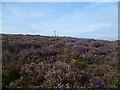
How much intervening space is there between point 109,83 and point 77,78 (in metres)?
1.04

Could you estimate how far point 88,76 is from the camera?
5.04 meters

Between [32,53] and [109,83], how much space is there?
4.43 metres

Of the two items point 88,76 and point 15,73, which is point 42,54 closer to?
point 15,73

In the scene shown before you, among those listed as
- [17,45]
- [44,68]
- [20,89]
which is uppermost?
[17,45]

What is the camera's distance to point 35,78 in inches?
192

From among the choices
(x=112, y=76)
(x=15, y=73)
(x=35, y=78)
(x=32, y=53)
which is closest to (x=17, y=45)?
(x=32, y=53)

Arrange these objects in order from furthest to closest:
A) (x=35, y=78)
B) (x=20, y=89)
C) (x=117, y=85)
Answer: (x=35, y=78) < (x=117, y=85) < (x=20, y=89)

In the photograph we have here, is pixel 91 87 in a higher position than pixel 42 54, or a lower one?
lower

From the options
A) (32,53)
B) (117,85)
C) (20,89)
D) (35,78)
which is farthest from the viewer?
(32,53)

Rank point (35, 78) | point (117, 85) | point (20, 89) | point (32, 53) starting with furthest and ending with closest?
point (32, 53) → point (35, 78) → point (117, 85) → point (20, 89)

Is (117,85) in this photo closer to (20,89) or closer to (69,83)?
(69,83)

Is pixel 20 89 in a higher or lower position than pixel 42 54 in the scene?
lower

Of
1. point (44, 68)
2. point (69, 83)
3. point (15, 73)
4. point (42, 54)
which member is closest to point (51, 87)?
Answer: point (69, 83)

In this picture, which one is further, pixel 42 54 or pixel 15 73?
pixel 42 54
